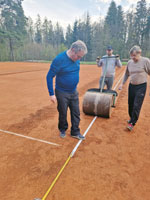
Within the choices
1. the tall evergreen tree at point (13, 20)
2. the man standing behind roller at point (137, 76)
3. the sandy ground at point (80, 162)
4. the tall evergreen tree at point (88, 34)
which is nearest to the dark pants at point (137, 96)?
the man standing behind roller at point (137, 76)

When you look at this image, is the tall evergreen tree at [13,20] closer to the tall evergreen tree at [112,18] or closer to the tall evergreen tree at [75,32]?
the tall evergreen tree at [75,32]

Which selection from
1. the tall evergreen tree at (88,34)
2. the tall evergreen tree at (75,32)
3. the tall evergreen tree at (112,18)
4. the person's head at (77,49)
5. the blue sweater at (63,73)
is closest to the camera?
the person's head at (77,49)

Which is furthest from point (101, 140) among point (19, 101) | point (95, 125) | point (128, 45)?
point (128, 45)

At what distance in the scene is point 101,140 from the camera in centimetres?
308

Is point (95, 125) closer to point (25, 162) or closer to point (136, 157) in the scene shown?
point (136, 157)

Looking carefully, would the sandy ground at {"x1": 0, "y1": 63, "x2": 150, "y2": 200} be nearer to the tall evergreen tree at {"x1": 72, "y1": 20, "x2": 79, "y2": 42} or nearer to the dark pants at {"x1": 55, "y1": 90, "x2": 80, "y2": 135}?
the dark pants at {"x1": 55, "y1": 90, "x2": 80, "y2": 135}

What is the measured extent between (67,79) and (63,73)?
0.45 feet

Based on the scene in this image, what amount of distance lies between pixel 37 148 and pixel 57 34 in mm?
66513

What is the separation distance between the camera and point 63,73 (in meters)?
2.61

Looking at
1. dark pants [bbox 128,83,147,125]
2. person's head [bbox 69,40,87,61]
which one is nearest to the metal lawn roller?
dark pants [bbox 128,83,147,125]

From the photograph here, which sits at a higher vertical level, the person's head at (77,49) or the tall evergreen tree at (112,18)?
the tall evergreen tree at (112,18)

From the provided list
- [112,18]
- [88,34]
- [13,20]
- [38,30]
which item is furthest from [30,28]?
[112,18]

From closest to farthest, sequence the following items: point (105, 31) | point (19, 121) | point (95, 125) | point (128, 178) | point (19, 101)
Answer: point (128, 178) → point (95, 125) → point (19, 121) → point (19, 101) → point (105, 31)

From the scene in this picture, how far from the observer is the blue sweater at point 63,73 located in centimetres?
251
